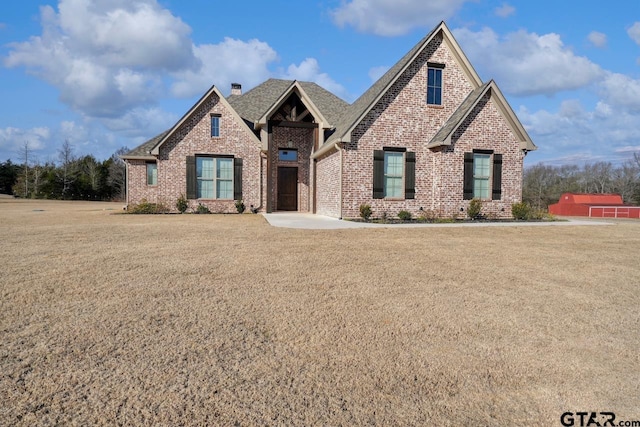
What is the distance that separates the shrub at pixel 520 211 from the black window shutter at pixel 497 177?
0.74 metres

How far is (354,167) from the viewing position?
14.6 m

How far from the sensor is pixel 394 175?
15.1 m

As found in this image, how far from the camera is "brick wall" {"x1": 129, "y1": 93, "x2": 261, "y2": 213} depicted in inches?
715

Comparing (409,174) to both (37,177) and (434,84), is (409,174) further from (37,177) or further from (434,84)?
(37,177)

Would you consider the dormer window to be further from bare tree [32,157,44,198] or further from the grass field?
bare tree [32,157,44,198]

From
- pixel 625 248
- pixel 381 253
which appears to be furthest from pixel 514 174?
pixel 381 253

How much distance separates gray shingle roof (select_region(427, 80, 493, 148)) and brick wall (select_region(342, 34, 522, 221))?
25 centimetres

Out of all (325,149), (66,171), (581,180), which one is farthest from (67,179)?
(581,180)

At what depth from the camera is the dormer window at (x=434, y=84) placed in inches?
605

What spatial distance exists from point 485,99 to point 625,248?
826 centimetres

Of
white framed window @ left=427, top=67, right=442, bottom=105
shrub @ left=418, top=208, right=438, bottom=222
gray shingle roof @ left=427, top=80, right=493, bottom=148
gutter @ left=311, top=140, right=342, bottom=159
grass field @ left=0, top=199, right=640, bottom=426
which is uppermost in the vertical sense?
white framed window @ left=427, top=67, right=442, bottom=105

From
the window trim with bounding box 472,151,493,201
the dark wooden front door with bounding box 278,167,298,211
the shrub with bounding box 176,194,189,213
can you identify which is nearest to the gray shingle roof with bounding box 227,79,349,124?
the dark wooden front door with bounding box 278,167,298,211

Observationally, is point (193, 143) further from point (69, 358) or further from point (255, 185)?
point (69, 358)

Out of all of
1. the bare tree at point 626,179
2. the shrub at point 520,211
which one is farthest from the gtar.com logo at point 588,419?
the bare tree at point 626,179
